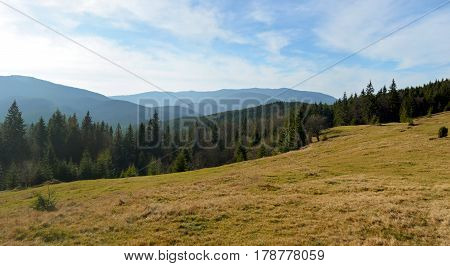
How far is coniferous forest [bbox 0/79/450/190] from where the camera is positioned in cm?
9606

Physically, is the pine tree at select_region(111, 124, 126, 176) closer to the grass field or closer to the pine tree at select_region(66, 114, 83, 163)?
the pine tree at select_region(66, 114, 83, 163)

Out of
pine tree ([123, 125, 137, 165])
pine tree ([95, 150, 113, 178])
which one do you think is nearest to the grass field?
pine tree ([95, 150, 113, 178])

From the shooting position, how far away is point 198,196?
29.5 meters

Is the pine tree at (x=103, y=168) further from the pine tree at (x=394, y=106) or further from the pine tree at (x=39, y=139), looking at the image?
the pine tree at (x=394, y=106)

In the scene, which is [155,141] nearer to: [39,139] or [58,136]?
[58,136]

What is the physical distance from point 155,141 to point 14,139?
50.7 metres

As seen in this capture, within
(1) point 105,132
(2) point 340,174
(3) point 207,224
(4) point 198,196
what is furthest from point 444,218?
(1) point 105,132

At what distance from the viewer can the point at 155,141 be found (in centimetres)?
14575

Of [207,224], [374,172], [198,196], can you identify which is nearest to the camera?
[207,224]

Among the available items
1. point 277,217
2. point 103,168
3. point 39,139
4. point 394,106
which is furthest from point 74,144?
point 277,217

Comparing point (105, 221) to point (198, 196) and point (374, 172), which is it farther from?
point (374, 172)

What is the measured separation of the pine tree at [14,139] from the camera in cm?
11450

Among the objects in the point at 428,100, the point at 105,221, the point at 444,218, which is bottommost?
the point at 105,221
